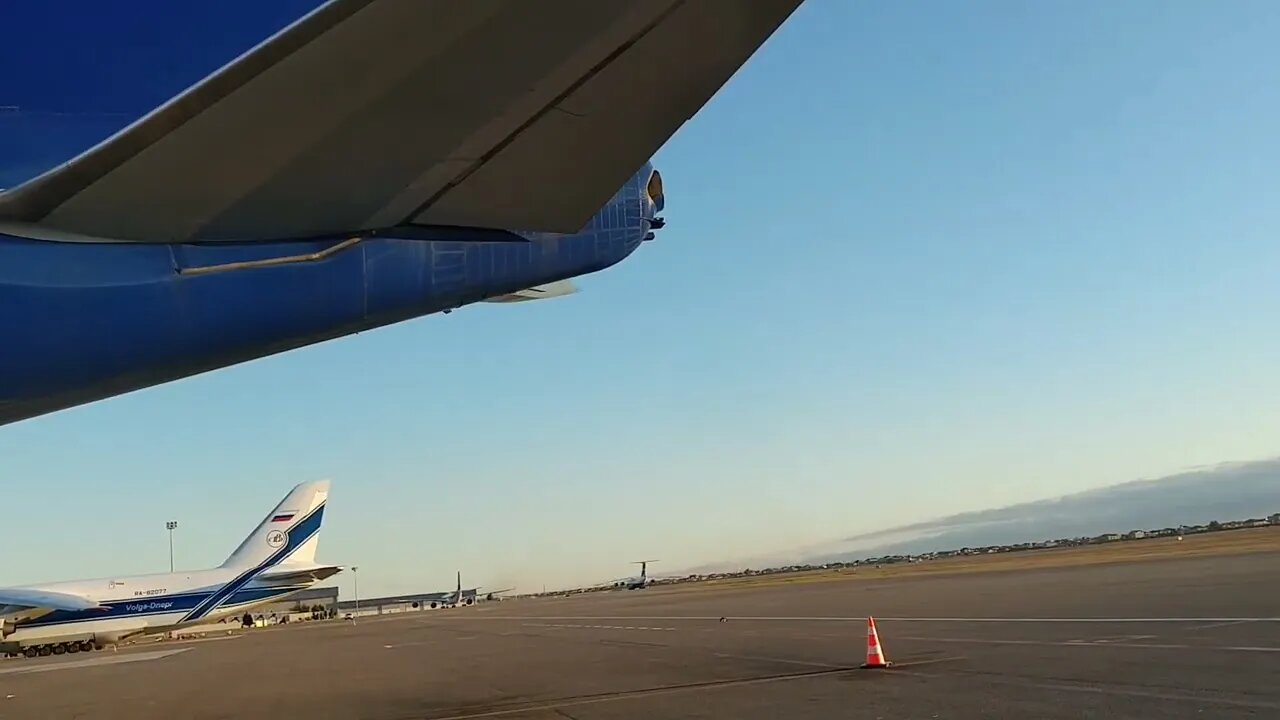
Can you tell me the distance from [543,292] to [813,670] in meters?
8.24

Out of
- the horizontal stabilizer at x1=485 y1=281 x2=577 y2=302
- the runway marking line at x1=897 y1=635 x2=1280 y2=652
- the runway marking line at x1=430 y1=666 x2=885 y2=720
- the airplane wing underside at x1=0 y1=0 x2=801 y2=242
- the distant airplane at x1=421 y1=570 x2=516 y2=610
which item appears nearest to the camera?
the airplane wing underside at x1=0 y1=0 x2=801 y2=242

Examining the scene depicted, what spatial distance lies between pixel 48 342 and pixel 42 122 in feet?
3.12

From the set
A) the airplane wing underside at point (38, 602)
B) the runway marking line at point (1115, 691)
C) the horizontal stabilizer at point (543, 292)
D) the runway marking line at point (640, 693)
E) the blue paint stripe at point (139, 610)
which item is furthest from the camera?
the blue paint stripe at point (139, 610)

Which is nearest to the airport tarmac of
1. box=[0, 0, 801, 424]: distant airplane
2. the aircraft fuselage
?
the aircraft fuselage

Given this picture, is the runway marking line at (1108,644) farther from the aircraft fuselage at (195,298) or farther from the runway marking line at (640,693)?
the aircraft fuselage at (195,298)

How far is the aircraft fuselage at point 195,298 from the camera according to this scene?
368 cm

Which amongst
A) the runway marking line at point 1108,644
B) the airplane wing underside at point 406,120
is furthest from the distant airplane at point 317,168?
the runway marking line at point 1108,644

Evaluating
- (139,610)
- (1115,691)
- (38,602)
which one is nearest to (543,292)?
(1115,691)

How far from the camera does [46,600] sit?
37562 millimetres

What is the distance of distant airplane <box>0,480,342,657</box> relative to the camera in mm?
38000

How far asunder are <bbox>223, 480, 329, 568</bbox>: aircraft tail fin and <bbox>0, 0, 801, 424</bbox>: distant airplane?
141 feet

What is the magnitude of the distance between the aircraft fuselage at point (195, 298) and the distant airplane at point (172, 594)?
132 feet

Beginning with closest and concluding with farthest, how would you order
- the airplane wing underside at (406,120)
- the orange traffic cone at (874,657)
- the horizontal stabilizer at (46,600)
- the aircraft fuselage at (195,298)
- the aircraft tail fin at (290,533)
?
1. the airplane wing underside at (406,120)
2. the aircraft fuselage at (195,298)
3. the orange traffic cone at (874,657)
4. the horizontal stabilizer at (46,600)
5. the aircraft tail fin at (290,533)

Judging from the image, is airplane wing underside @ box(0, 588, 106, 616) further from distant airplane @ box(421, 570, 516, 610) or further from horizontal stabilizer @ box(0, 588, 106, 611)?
distant airplane @ box(421, 570, 516, 610)
